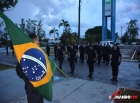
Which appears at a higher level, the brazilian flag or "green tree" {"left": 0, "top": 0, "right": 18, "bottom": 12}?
"green tree" {"left": 0, "top": 0, "right": 18, "bottom": 12}

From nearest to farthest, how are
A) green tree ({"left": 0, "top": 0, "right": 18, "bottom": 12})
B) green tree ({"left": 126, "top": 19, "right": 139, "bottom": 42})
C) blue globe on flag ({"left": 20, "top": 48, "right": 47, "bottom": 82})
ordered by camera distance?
1. blue globe on flag ({"left": 20, "top": 48, "right": 47, "bottom": 82})
2. green tree ({"left": 0, "top": 0, "right": 18, "bottom": 12})
3. green tree ({"left": 126, "top": 19, "right": 139, "bottom": 42})

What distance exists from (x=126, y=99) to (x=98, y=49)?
11.2 m

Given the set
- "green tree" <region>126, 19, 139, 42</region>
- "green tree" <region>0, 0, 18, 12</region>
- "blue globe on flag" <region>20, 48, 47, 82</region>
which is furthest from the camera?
"green tree" <region>126, 19, 139, 42</region>

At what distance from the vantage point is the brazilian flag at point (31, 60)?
302cm

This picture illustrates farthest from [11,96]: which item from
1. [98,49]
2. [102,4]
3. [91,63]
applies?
[102,4]

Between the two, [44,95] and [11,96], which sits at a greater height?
[44,95]

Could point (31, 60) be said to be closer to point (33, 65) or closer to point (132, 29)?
point (33, 65)

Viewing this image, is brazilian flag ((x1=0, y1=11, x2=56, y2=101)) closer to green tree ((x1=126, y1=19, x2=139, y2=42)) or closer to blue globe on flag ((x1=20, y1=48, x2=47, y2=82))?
blue globe on flag ((x1=20, y1=48, x2=47, y2=82))

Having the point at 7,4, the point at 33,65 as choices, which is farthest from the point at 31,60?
the point at 7,4

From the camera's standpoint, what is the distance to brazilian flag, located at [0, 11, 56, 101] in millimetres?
3021

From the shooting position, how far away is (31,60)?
3.05 m

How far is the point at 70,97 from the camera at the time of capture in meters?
5.56

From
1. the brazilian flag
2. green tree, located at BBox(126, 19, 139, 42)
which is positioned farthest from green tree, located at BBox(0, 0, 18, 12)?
green tree, located at BBox(126, 19, 139, 42)

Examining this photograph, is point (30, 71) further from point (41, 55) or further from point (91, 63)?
point (91, 63)
